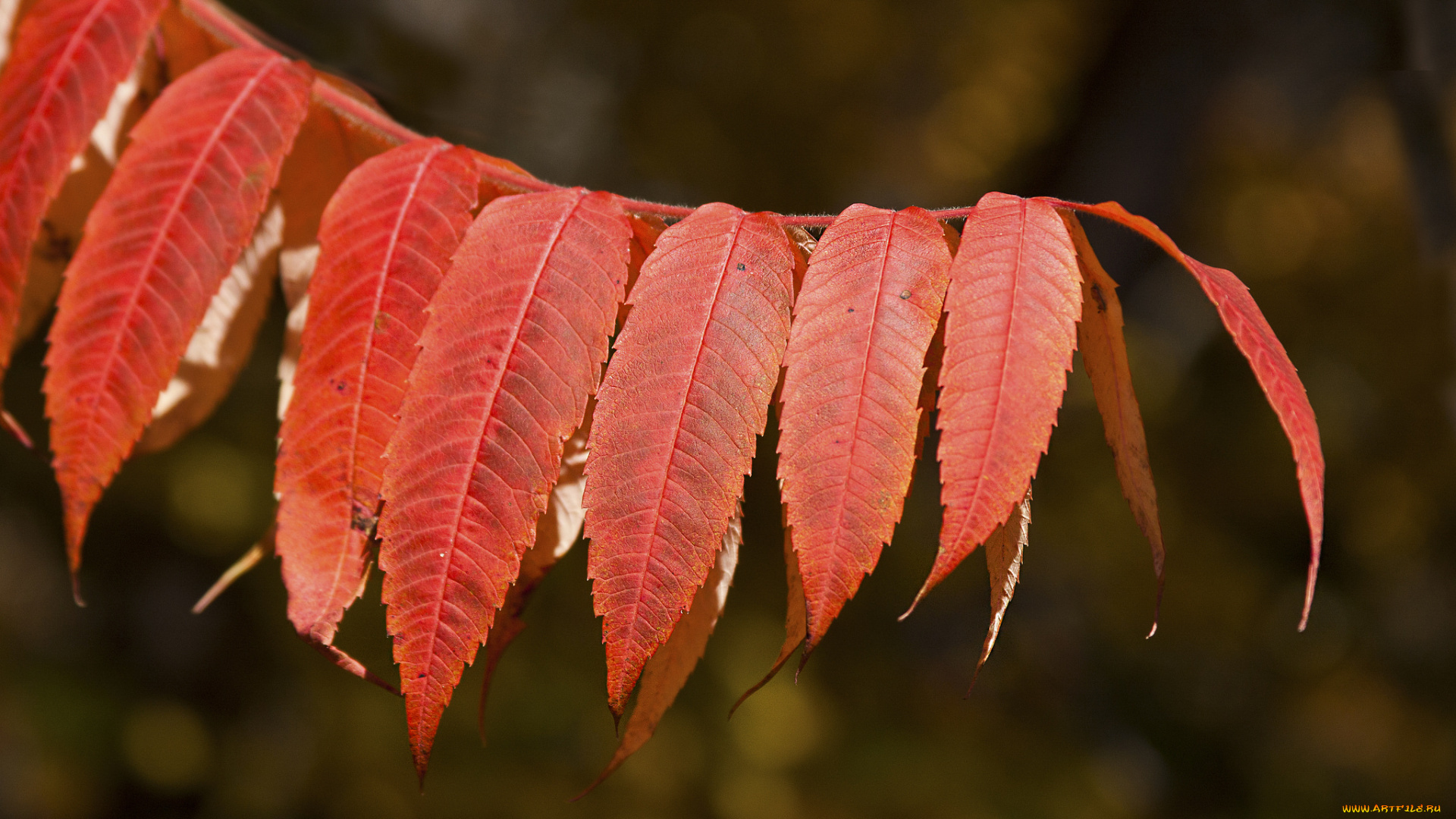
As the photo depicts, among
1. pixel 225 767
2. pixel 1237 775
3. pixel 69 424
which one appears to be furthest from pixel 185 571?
pixel 1237 775

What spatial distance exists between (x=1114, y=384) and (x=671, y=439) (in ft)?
1.37

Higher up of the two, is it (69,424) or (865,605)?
(69,424)

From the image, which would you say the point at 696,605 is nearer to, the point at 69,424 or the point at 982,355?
the point at 982,355

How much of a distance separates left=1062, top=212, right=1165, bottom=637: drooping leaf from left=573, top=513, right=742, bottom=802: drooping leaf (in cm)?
37

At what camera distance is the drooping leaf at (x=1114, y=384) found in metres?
0.72

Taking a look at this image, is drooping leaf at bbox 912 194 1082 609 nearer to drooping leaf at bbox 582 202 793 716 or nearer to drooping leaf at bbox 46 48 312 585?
drooping leaf at bbox 582 202 793 716

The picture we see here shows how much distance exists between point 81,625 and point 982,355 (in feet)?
15.5

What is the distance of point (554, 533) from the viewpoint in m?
0.91

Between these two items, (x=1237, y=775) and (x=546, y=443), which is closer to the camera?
(x=546, y=443)

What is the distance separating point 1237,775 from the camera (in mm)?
4445

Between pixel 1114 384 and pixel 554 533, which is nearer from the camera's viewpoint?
pixel 1114 384

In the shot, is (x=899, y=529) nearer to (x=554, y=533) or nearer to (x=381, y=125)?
(x=554, y=533)

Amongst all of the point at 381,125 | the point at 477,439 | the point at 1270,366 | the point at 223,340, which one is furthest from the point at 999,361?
the point at 223,340

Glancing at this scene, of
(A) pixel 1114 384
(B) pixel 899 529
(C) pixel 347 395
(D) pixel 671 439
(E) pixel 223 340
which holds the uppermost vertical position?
(A) pixel 1114 384
